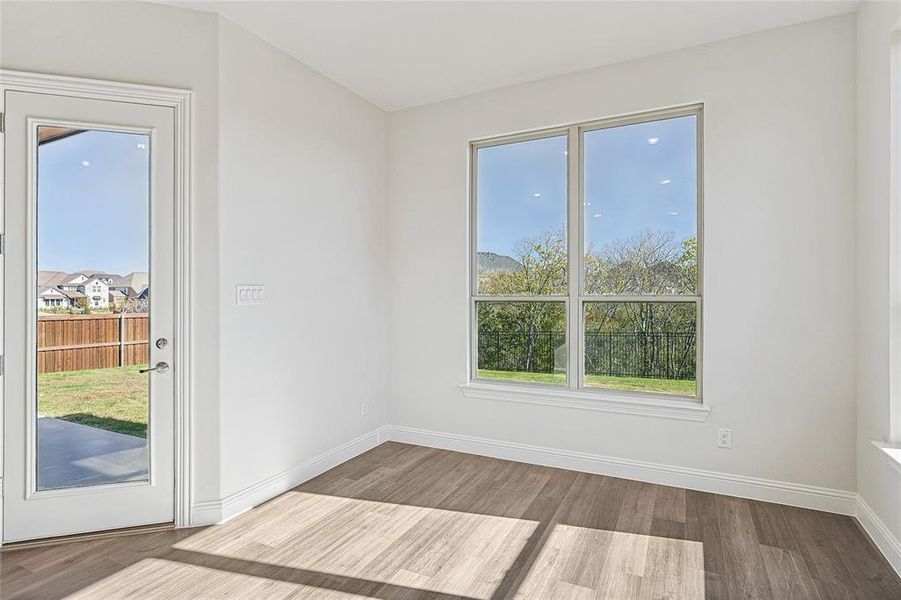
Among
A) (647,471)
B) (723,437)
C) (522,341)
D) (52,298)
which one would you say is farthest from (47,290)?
(723,437)

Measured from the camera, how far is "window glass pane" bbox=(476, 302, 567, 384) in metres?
3.84

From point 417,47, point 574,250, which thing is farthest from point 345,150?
point 574,250

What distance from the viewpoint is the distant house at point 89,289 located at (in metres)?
2.58

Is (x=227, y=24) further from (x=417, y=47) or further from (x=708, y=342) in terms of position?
(x=708, y=342)

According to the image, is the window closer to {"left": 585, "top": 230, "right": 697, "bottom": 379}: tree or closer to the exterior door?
{"left": 585, "top": 230, "right": 697, "bottom": 379}: tree

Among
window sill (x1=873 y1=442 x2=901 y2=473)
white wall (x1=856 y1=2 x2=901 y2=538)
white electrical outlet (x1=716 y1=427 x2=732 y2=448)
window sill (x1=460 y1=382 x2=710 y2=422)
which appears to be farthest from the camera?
window sill (x1=460 y1=382 x2=710 y2=422)

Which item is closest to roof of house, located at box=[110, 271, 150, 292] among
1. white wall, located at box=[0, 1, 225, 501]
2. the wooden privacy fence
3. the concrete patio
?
the wooden privacy fence

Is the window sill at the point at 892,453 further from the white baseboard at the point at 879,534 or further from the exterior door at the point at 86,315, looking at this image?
the exterior door at the point at 86,315

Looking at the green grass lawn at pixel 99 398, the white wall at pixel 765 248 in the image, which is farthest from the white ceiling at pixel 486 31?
the green grass lawn at pixel 99 398

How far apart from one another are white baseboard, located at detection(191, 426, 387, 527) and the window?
113cm

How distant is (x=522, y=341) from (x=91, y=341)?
290 cm

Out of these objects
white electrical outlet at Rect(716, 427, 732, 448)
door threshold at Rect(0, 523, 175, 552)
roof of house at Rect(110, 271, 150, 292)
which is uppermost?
roof of house at Rect(110, 271, 150, 292)

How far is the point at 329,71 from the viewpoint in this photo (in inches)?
142

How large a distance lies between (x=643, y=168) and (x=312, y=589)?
332 centimetres
